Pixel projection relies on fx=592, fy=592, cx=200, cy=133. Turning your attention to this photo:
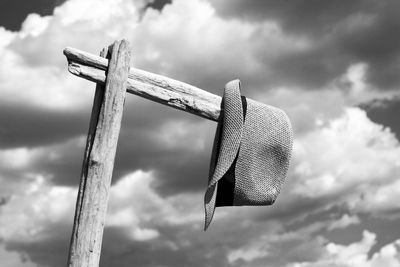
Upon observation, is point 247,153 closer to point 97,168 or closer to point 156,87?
point 156,87

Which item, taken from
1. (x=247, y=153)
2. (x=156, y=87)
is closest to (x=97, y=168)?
(x=156, y=87)

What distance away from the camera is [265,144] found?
196 inches

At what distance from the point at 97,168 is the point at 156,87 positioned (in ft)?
2.80

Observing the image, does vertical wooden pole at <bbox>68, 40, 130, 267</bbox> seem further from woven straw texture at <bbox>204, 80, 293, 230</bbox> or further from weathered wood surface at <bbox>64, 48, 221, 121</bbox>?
woven straw texture at <bbox>204, 80, 293, 230</bbox>

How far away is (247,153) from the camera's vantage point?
16.1 feet

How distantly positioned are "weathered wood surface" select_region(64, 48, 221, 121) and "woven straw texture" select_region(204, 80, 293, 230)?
0.53 ft

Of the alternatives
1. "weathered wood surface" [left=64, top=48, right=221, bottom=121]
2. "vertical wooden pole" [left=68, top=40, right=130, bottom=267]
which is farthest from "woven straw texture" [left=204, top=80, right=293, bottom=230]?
"vertical wooden pole" [left=68, top=40, right=130, bottom=267]

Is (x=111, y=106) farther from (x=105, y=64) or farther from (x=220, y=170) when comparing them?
(x=220, y=170)

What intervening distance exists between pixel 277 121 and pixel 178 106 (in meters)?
0.89

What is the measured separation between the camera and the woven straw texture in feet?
15.9

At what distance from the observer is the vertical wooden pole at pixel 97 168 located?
4.16 m

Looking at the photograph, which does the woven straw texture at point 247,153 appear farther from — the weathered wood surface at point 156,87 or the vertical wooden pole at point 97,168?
the vertical wooden pole at point 97,168

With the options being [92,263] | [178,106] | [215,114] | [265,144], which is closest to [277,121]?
[265,144]

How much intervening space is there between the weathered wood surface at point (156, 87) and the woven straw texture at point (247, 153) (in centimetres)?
16
